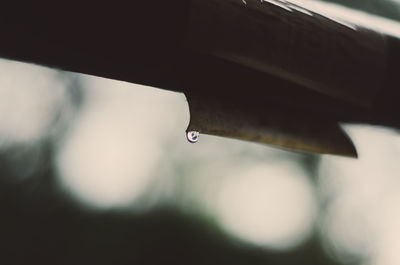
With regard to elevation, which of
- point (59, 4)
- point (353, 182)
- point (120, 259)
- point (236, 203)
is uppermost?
point (353, 182)

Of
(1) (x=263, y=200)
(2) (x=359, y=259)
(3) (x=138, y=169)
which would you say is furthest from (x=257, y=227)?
(3) (x=138, y=169)

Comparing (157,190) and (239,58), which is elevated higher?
(157,190)

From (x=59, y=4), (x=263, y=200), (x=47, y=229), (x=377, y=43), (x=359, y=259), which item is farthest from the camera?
(x=263, y=200)

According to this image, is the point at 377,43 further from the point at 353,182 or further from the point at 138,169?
the point at 353,182

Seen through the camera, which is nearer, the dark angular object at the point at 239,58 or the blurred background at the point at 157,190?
the dark angular object at the point at 239,58

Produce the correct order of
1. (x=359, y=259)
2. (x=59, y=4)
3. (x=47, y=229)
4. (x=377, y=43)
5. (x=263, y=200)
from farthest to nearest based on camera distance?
(x=263, y=200) → (x=359, y=259) → (x=47, y=229) → (x=377, y=43) → (x=59, y=4)

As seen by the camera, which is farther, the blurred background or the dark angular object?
the blurred background

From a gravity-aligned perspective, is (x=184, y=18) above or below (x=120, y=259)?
above

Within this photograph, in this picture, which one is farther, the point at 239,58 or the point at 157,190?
the point at 157,190
